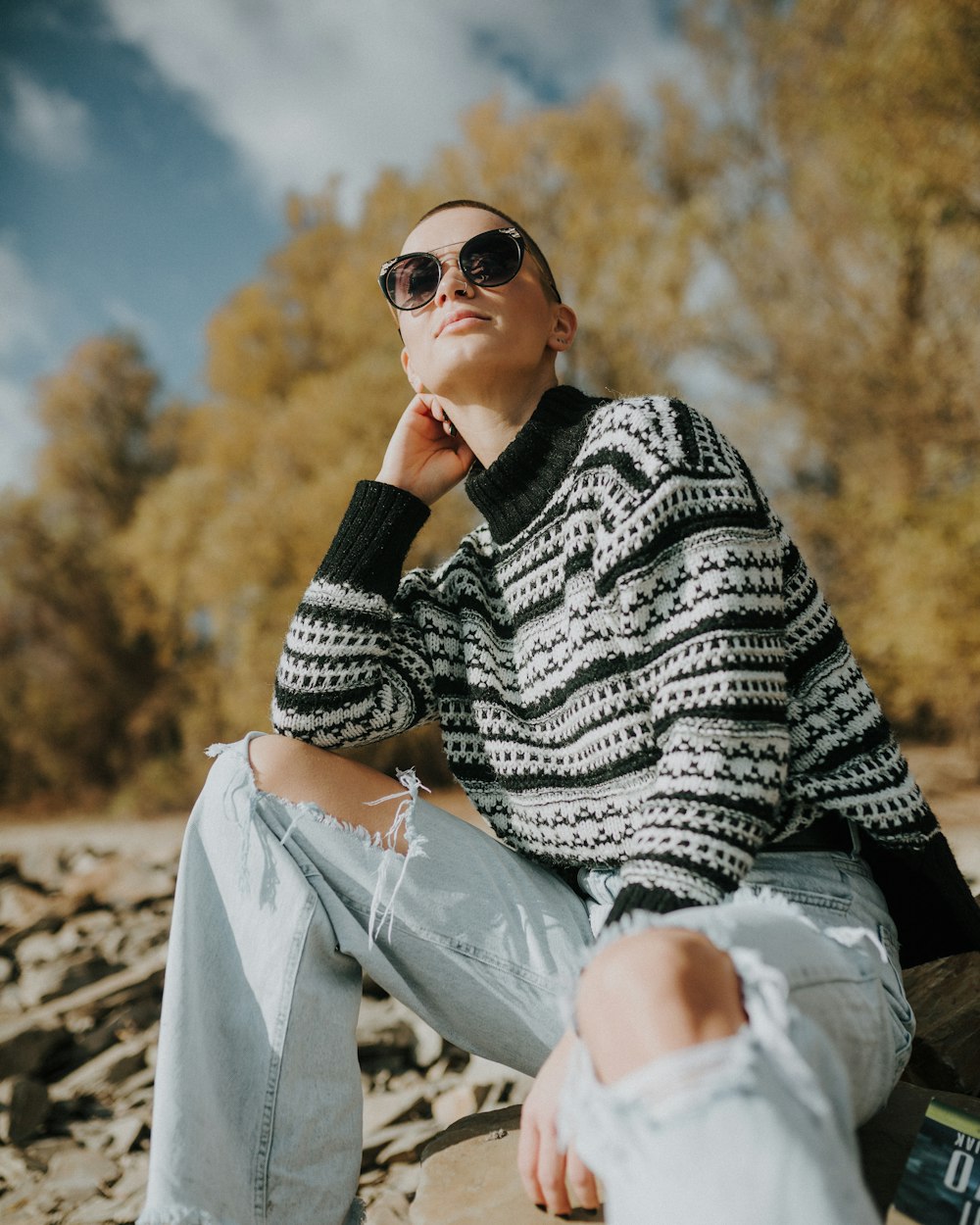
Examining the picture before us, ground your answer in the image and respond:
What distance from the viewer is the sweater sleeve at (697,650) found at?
1.21 m

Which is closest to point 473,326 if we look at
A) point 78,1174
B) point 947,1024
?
point 947,1024

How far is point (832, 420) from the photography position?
848 centimetres

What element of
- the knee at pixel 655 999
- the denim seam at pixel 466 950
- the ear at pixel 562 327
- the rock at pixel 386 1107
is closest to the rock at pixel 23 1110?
the rock at pixel 386 1107

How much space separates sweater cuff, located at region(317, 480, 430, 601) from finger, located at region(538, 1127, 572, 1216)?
1.07 meters

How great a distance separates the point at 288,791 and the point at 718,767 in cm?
76

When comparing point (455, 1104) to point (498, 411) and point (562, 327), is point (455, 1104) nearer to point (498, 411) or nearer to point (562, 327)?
point (498, 411)

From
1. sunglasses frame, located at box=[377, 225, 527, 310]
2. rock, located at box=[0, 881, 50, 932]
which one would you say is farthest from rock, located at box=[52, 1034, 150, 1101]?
sunglasses frame, located at box=[377, 225, 527, 310]

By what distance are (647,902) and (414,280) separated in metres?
1.43

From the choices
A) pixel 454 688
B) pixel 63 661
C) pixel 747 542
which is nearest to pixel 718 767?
pixel 747 542

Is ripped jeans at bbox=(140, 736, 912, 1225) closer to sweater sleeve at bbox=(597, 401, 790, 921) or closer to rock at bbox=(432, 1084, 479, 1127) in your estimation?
sweater sleeve at bbox=(597, 401, 790, 921)

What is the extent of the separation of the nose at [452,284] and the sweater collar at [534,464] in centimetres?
30

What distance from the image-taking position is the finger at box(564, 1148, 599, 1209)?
1.10 metres

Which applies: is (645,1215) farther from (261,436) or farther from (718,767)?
(261,436)

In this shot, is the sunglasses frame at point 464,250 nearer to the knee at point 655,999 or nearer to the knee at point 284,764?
the knee at point 284,764
